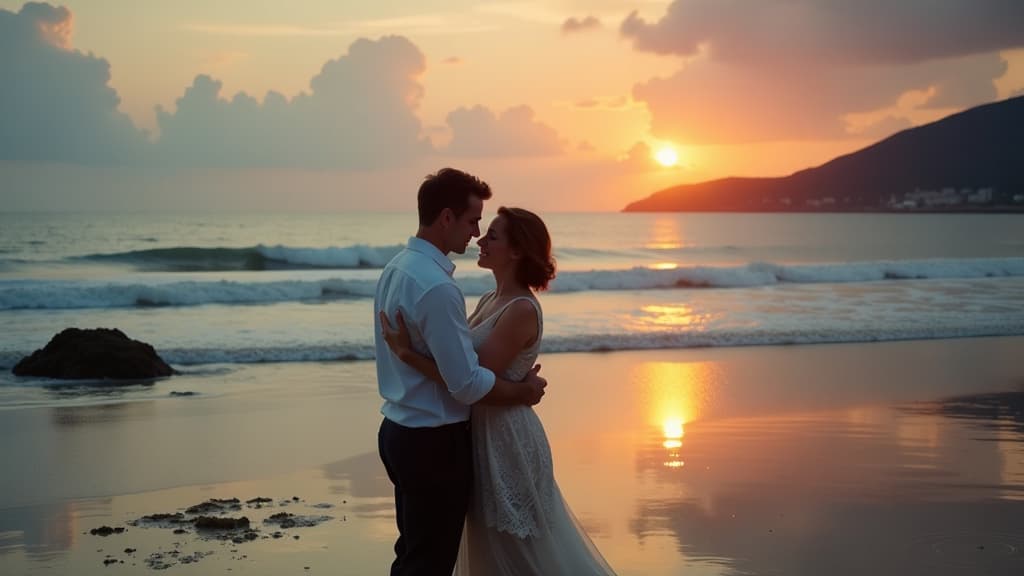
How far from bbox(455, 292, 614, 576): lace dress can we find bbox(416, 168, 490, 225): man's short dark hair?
0.54m

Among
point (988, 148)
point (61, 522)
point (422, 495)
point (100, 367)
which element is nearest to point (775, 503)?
point (422, 495)

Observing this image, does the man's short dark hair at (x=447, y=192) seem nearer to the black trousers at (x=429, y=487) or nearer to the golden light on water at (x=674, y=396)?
the black trousers at (x=429, y=487)

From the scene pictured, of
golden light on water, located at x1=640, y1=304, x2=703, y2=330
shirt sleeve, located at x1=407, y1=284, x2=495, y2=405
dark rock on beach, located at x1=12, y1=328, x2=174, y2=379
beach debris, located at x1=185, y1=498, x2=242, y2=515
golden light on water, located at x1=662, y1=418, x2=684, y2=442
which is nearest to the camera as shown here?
shirt sleeve, located at x1=407, y1=284, x2=495, y2=405

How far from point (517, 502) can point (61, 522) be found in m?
3.57

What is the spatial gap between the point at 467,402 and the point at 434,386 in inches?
5.6

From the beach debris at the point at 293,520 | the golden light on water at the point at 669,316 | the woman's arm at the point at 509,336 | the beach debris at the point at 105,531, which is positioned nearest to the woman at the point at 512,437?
the woman's arm at the point at 509,336

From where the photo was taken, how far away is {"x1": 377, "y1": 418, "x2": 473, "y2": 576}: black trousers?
387 cm

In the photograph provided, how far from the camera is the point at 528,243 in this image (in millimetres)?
4121

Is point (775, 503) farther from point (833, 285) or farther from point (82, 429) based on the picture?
point (833, 285)

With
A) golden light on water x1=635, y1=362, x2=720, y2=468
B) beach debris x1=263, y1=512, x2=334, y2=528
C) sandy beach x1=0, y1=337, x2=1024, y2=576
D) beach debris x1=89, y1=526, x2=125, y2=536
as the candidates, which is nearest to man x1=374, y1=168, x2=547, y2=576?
sandy beach x1=0, y1=337, x2=1024, y2=576

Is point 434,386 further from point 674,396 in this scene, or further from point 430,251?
point 674,396

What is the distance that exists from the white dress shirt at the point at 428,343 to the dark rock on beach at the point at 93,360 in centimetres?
877

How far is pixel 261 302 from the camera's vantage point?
2289 centimetres

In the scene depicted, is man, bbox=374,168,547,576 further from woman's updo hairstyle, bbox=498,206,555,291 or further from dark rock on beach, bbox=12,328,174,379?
dark rock on beach, bbox=12,328,174,379
